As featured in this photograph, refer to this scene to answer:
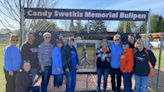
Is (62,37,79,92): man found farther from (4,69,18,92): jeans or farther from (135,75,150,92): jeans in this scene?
(135,75,150,92): jeans

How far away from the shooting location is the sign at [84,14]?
3.63 metres

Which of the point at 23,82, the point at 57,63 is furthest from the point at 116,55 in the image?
the point at 23,82

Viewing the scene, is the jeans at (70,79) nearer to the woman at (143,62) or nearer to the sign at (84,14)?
the woman at (143,62)

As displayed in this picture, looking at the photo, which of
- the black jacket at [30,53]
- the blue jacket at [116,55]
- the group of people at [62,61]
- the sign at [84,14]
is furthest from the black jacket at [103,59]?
the black jacket at [30,53]

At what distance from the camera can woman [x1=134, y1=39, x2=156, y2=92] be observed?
2.62 metres

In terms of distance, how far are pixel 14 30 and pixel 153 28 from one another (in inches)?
1525

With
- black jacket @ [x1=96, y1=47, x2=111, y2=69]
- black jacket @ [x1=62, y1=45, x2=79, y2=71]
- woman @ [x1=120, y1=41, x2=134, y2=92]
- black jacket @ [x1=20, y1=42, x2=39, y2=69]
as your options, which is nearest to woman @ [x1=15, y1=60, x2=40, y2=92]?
black jacket @ [x1=20, y1=42, x2=39, y2=69]

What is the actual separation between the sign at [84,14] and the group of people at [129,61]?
1103mm

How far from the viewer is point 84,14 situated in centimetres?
366

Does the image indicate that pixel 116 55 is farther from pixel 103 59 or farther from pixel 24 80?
pixel 24 80

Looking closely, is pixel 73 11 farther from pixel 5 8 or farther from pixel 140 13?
pixel 5 8

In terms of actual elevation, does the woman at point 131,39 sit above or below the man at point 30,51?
above

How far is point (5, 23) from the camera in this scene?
15.6 feet

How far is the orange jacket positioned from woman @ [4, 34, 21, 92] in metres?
2.82
